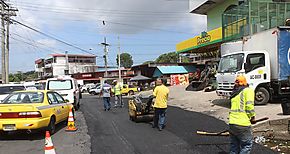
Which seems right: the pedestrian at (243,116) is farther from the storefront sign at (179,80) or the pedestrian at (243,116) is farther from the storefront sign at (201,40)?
the storefront sign at (179,80)

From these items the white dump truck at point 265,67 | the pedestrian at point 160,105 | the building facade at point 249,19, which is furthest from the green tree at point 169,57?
the pedestrian at point 160,105

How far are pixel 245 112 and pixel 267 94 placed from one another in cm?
980

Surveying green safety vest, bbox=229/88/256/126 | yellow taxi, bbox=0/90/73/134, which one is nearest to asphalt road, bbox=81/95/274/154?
yellow taxi, bbox=0/90/73/134

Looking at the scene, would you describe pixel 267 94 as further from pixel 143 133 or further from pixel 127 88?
pixel 127 88

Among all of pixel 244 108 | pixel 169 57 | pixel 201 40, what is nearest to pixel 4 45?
pixel 201 40

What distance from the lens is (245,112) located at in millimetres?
5727

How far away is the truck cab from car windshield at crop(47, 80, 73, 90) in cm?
867

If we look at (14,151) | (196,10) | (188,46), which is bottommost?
(14,151)

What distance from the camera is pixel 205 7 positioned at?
125ft

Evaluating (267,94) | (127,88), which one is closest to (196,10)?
(127,88)

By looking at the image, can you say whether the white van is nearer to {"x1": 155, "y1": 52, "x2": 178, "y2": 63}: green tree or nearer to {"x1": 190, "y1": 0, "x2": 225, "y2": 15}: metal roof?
{"x1": 190, "y1": 0, "x2": 225, "y2": 15}: metal roof

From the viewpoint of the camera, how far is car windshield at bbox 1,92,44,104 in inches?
387

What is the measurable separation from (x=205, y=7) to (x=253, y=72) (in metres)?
25.3

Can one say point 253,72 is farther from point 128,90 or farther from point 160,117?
point 128,90
